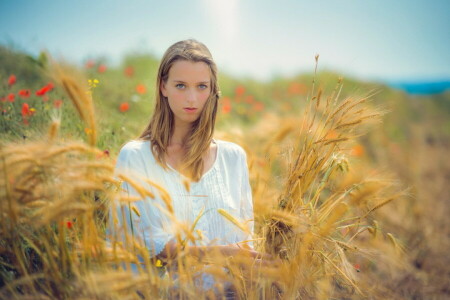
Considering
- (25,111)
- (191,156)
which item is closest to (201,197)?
(191,156)

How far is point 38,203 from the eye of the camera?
1.39m

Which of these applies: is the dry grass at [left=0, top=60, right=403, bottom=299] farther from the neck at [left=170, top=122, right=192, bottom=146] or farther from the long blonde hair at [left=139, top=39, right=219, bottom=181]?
the neck at [left=170, top=122, right=192, bottom=146]

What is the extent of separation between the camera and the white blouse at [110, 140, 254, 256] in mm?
1777

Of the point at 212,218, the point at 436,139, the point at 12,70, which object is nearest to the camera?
the point at 212,218

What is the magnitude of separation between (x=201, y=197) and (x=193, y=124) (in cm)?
51

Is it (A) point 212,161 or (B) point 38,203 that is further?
(A) point 212,161

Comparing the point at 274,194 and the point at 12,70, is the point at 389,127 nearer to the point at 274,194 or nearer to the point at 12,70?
the point at 274,194

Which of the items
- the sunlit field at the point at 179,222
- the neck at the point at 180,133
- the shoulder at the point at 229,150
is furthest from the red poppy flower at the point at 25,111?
the shoulder at the point at 229,150

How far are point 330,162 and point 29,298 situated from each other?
154 centimetres

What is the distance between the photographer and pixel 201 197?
1972mm

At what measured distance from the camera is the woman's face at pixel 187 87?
197 cm

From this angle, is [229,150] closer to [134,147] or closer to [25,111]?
[134,147]

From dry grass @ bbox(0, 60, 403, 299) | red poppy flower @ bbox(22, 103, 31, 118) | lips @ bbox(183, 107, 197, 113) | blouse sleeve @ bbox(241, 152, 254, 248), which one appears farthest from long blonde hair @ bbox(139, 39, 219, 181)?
red poppy flower @ bbox(22, 103, 31, 118)

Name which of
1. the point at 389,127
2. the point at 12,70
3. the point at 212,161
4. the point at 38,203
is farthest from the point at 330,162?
the point at 389,127
